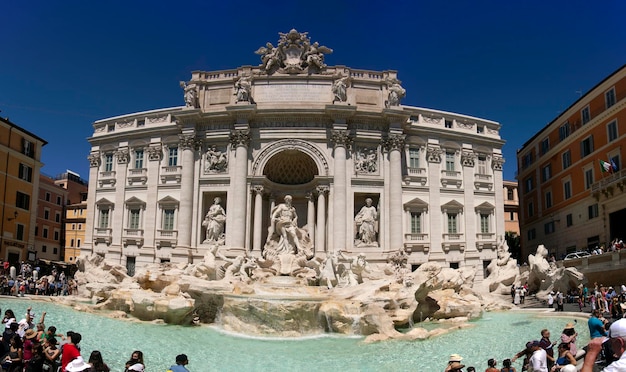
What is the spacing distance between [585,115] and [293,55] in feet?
66.5

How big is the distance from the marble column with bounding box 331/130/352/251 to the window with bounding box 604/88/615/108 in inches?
640

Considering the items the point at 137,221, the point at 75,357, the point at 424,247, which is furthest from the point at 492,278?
the point at 75,357

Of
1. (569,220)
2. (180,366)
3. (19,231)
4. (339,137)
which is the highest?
(339,137)

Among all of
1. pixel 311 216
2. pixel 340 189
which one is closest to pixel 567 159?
pixel 340 189

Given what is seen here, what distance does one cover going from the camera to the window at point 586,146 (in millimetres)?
35134

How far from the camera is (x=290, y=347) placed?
58.8ft

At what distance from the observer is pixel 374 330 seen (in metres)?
19.6

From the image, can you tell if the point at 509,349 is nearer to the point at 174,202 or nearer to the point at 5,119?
the point at 174,202

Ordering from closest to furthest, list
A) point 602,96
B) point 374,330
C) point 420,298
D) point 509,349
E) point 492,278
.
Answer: point 509,349 → point 374,330 → point 420,298 → point 492,278 → point 602,96

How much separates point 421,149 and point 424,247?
6730 mm

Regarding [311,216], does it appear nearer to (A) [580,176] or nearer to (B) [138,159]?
(B) [138,159]

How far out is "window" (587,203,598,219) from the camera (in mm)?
34091

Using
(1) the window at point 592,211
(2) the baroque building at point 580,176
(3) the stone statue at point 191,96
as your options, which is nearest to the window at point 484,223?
(2) the baroque building at point 580,176

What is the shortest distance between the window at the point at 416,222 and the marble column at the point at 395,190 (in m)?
1.70
